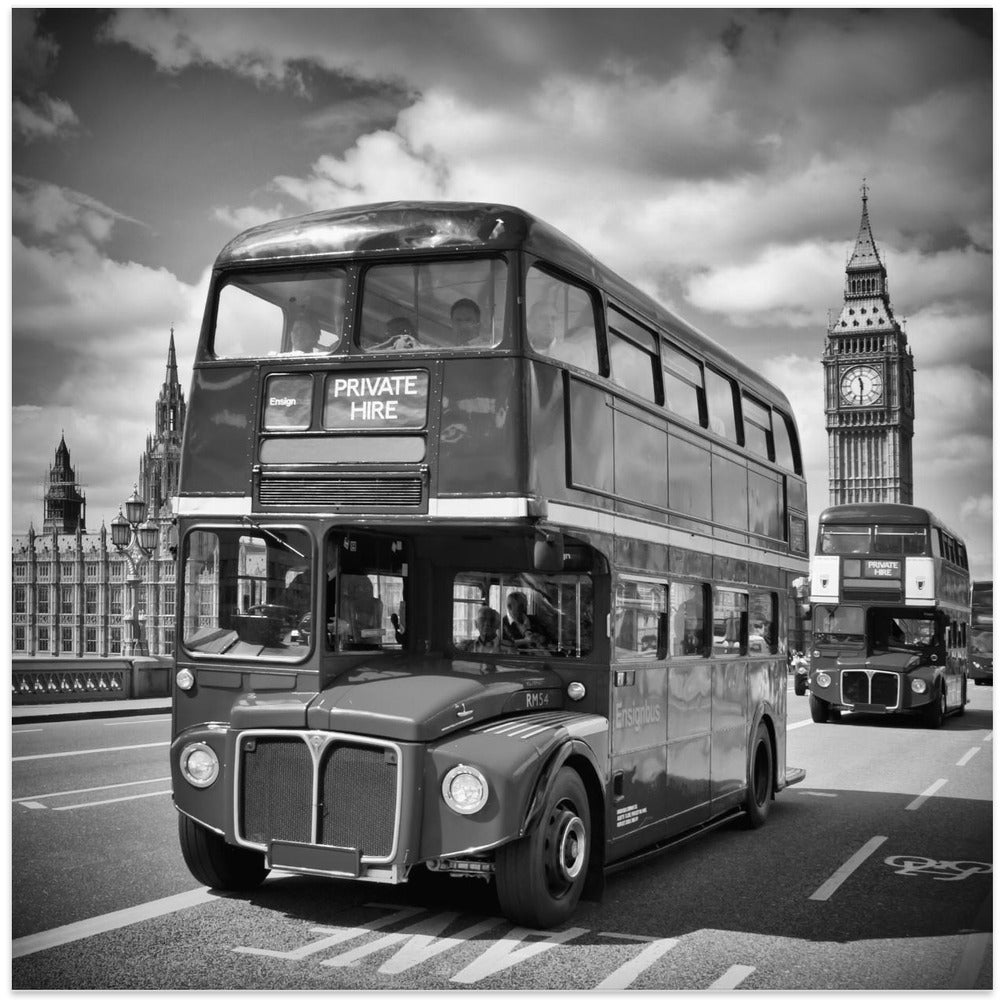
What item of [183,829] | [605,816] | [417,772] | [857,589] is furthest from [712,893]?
[857,589]

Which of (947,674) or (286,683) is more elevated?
(286,683)

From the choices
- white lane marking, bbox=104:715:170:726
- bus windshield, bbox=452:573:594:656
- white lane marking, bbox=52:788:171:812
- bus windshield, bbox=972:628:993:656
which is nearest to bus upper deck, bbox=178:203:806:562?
bus windshield, bbox=452:573:594:656

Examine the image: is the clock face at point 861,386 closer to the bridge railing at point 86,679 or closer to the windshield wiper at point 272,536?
the bridge railing at point 86,679

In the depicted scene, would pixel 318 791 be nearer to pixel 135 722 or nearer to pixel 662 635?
pixel 662 635

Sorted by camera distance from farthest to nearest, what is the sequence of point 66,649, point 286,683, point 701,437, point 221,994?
point 66,649 → point 701,437 → point 286,683 → point 221,994

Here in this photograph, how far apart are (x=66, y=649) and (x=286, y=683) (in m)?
158

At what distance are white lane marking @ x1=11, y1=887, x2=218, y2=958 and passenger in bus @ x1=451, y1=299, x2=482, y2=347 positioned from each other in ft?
11.8

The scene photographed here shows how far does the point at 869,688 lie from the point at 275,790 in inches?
729

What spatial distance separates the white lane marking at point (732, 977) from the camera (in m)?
5.91

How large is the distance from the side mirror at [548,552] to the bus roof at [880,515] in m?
18.1

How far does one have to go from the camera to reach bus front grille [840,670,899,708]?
75.8 ft

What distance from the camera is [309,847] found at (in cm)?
655

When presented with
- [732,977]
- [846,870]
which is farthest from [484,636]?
[846,870]

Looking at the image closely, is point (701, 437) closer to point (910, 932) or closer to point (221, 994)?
point (910, 932)
